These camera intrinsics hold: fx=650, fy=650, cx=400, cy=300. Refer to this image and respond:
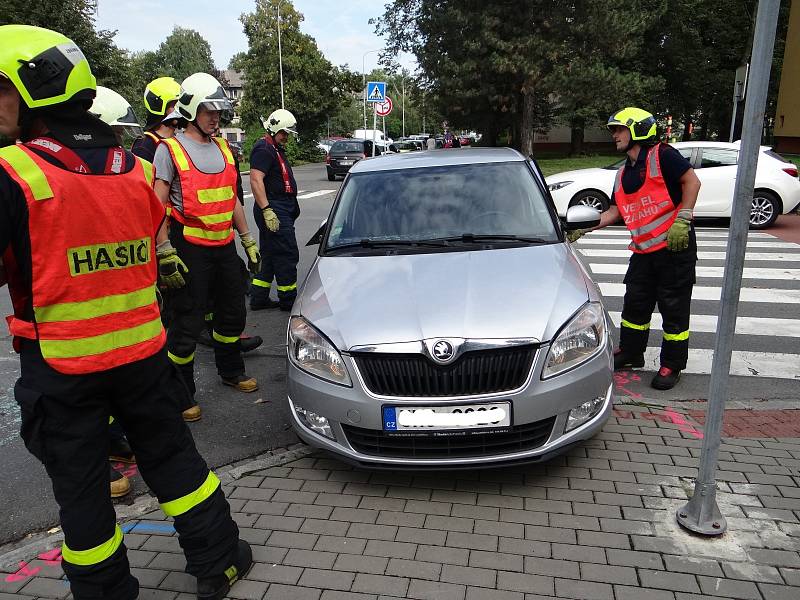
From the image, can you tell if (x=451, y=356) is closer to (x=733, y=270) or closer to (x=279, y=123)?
(x=733, y=270)

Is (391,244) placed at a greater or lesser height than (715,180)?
greater

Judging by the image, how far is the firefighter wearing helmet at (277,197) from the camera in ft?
22.0

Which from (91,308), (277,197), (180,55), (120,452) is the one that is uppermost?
(180,55)

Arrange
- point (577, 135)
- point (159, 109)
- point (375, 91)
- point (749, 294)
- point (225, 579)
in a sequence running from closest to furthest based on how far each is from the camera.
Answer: point (225, 579)
point (159, 109)
point (749, 294)
point (375, 91)
point (577, 135)

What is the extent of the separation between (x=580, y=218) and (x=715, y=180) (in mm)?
8434

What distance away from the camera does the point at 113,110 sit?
435 cm

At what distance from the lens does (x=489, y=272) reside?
3645 mm

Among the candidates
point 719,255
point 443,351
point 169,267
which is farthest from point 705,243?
point 169,267

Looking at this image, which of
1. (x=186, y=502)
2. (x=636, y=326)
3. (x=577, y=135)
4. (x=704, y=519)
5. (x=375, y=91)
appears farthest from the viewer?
(x=577, y=135)

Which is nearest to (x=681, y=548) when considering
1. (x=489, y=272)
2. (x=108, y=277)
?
(x=489, y=272)

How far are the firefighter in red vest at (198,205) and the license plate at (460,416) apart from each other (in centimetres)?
183

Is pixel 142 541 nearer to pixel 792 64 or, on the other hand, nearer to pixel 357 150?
pixel 357 150

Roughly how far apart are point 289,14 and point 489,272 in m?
60.5

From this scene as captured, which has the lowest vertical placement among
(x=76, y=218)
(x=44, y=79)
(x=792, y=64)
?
(x=76, y=218)
